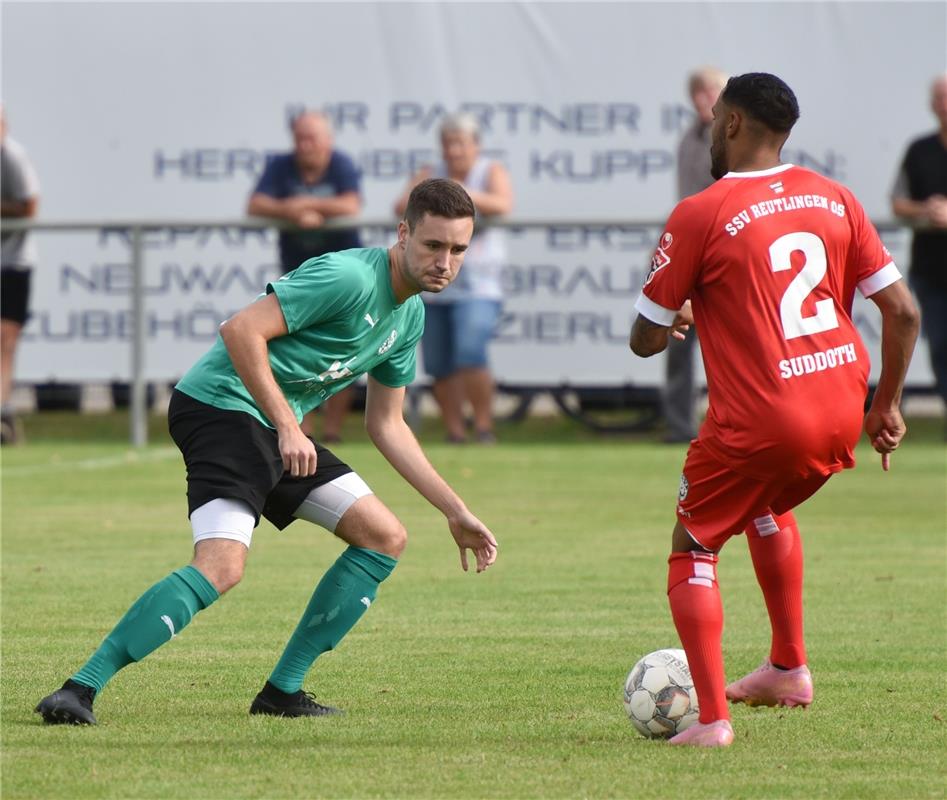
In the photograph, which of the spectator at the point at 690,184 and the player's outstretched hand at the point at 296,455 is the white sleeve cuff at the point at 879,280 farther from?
the spectator at the point at 690,184

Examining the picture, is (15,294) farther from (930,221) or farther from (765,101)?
(765,101)

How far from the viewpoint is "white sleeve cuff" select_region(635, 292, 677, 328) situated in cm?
538

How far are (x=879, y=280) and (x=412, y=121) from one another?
11.9 m

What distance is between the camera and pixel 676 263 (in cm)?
530

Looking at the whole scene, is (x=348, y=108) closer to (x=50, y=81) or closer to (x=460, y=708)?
(x=50, y=81)

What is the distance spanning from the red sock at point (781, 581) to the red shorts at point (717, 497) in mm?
524

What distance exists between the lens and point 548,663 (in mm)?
6707

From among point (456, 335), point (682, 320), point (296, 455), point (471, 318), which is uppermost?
point (682, 320)

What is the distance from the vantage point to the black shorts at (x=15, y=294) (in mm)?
14891

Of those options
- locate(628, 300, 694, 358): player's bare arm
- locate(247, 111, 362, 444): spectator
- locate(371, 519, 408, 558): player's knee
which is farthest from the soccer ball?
locate(247, 111, 362, 444): spectator

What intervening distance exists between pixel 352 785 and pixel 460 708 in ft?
3.71

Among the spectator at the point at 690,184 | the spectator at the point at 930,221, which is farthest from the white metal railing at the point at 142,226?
the spectator at the point at 690,184

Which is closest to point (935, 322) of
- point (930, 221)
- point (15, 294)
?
point (930, 221)

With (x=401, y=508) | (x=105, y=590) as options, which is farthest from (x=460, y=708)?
(x=401, y=508)
